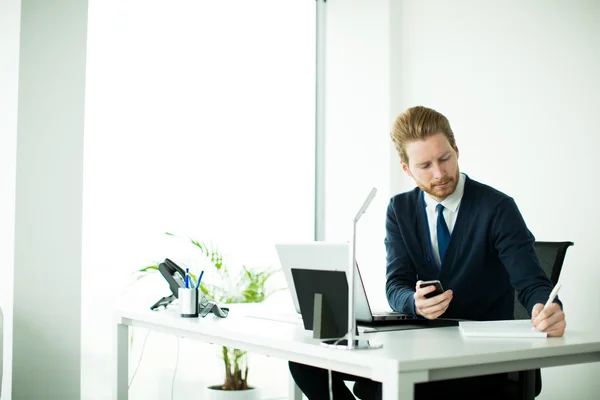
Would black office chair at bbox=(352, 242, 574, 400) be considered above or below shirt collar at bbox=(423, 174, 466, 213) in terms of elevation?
below

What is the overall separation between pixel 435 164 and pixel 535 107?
1.43 metres

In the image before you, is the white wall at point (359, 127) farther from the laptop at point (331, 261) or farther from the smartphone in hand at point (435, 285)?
the smartphone in hand at point (435, 285)

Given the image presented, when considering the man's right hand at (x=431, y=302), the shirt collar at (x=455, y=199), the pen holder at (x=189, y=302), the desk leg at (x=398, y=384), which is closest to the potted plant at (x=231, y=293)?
the pen holder at (x=189, y=302)

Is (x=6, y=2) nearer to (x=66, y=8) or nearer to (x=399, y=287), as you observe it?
(x=66, y=8)

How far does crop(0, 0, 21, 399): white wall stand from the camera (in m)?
3.34

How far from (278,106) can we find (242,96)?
285 millimetres

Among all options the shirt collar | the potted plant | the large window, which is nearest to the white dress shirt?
the shirt collar

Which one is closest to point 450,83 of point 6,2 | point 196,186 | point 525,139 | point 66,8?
point 525,139

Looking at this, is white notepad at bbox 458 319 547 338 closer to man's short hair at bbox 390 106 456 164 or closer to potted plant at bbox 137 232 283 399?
man's short hair at bbox 390 106 456 164

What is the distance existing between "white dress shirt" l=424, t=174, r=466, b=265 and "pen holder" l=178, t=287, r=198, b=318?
32.4 inches

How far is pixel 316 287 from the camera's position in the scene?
1.66 m

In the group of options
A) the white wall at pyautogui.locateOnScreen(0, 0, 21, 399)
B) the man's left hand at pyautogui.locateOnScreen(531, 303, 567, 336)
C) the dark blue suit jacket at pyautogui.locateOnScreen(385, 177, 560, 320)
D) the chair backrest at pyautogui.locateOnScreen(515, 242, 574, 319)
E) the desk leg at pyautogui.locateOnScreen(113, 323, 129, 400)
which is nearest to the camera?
the man's left hand at pyautogui.locateOnScreen(531, 303, 567, 336)

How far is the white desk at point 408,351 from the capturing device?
1314mm

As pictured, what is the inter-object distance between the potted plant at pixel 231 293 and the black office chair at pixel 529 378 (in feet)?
5.28
